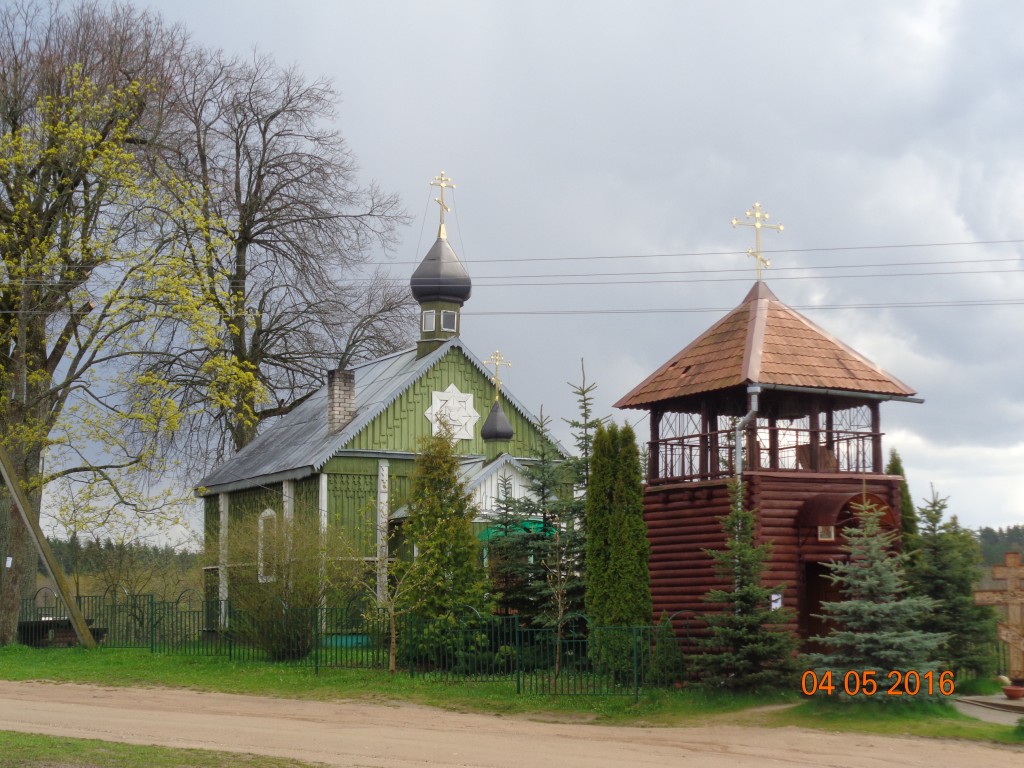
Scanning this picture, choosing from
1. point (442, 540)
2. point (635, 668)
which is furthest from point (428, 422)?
point (635, 668)

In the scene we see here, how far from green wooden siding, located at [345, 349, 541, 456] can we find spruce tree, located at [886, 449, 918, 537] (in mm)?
11109

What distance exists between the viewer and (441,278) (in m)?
34.8

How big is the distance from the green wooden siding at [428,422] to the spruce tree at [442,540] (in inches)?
293

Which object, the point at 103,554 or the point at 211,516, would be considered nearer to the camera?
the point at 211,516

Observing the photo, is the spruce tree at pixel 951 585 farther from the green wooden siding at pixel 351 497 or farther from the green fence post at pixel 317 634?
the green wooden siding at pixel 351 497

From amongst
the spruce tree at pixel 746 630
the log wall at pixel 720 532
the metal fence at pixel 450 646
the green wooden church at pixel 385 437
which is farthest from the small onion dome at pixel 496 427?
the spruce tree at pixel 746 630

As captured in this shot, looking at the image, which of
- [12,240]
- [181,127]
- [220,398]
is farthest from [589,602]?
[181,127]

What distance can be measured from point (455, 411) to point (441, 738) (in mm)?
17179

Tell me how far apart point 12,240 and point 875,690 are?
69.2 ft

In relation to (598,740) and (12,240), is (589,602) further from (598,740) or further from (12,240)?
(12,240)

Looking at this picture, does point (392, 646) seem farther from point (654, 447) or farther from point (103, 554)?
point (103, 554)
